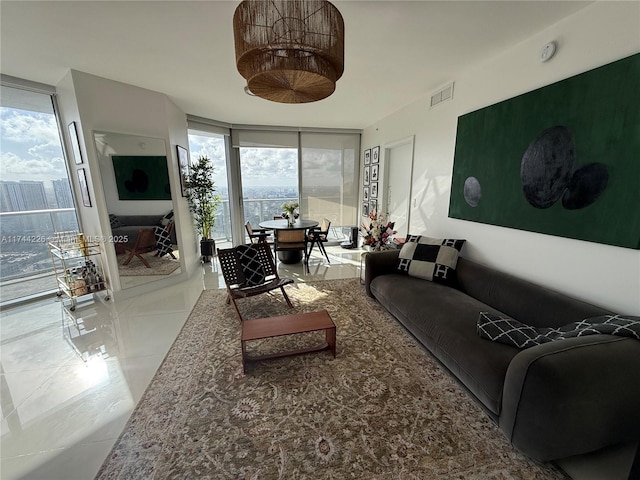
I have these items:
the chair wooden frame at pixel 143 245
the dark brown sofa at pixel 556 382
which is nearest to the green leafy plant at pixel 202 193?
the chair wooden frame at pixel 143 245

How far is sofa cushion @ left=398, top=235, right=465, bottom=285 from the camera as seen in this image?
2.71 m

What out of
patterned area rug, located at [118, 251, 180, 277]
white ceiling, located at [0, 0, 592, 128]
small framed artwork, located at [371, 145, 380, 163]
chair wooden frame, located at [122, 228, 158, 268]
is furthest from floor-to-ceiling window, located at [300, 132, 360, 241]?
chair wooden frame, located at [122, 228, 158, 268]

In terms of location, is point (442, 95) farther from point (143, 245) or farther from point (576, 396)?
point (143, 245)

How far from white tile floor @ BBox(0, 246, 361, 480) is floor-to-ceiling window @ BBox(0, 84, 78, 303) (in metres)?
0.44

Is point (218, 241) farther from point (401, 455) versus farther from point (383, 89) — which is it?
point (401, 455)

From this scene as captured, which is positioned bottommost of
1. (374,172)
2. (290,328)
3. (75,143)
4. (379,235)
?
(290,328)

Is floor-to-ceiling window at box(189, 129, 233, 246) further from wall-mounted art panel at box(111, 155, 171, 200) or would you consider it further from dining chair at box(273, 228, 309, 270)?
dining chair at box(273, 228, 309, 270)

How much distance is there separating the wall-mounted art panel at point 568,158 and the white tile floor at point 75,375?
3287 millimetres

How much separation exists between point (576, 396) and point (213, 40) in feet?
10.8

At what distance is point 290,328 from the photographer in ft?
6.79

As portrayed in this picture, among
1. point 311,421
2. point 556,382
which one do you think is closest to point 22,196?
point 311,421

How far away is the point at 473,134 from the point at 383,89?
129cm

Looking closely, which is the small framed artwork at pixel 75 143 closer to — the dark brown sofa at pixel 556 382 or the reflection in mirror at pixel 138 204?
the reflection in mirror at pixel 138 204

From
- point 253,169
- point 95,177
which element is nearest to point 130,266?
point 95,177
